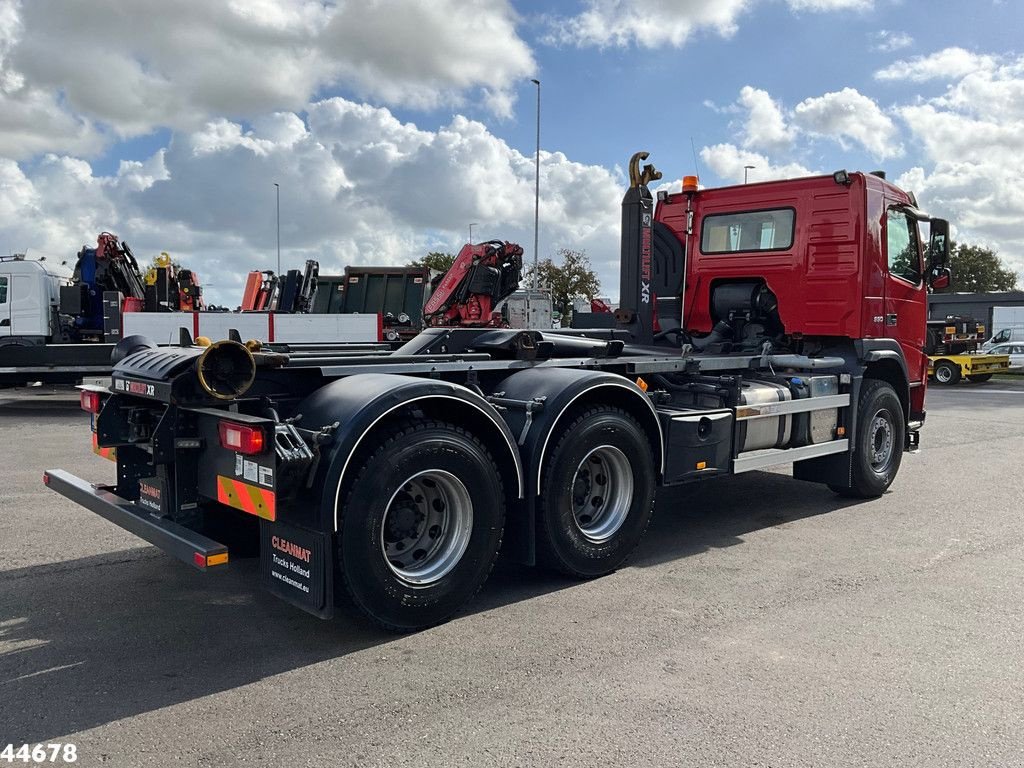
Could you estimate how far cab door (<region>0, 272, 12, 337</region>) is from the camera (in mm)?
17031

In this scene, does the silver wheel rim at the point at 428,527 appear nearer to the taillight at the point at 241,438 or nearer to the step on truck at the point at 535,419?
the step on truck at the point at 535,419

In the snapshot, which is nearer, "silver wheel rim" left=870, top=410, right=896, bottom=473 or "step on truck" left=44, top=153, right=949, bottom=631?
"step on truck" left=44, top=153, right=949, bottom=631

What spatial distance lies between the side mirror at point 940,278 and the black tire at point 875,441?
1.27 metres

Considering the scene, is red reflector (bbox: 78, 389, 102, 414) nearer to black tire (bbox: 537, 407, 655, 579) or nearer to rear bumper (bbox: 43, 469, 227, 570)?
rear bumper (bbox: 43, 469, 227, 570)

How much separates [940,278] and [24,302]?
1663 centimetres

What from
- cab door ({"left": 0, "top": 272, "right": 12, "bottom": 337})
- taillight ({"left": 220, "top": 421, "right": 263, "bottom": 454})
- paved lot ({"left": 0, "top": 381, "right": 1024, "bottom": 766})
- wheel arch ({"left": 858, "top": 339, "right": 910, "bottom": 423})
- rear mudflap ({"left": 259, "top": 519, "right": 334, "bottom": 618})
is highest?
cab door ({"left": 0, "top": 272, "right": 12, "bottom": 337})

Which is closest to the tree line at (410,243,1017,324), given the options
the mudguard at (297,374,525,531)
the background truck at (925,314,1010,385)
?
the background truck at (925,314,1010,385)

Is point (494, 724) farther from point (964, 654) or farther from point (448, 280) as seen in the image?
point (448, 280)

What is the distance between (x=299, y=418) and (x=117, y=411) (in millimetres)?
1475

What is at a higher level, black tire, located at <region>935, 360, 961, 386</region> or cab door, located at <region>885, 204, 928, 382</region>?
cab door, located at <region>885, 204, 928, 382</region>

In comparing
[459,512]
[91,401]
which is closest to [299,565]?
[459,512]

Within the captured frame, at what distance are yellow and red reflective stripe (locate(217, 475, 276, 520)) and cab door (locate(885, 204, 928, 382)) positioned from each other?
→ 6.32 m

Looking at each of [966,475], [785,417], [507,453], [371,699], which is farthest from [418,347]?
[966,475]

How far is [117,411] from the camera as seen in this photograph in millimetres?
5043
